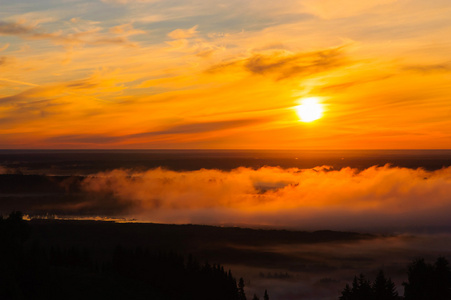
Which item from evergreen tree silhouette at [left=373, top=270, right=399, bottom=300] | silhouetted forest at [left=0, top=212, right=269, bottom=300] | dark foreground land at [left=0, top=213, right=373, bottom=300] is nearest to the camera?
silhouetted forest at [left=0, top=212, right=269, bottom=300]

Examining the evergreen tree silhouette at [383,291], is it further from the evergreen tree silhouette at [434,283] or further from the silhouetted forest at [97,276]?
the silhouetted forest at [97,276]

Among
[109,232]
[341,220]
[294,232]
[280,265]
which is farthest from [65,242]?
[341,220]

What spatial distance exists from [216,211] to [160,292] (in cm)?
11446

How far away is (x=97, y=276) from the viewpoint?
61.4 m

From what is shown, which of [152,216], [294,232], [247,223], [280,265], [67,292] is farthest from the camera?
[152,216]

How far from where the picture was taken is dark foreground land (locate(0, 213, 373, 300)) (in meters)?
47.2

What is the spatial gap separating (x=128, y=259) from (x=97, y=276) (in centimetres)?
710

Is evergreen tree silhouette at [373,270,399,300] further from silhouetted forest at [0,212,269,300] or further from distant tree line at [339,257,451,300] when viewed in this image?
silhouetted forest at [0,212,269,300]

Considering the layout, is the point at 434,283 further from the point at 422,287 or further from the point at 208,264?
the point at 208,264

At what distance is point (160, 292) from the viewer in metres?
63.6

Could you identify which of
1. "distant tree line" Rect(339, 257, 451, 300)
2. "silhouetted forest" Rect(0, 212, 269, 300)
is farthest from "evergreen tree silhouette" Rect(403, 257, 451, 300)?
"silhouetted forest" Rect(0, 212, 269, 300)

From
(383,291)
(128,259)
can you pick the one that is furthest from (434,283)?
(128,259)

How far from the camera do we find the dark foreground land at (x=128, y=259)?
4725 centimetres

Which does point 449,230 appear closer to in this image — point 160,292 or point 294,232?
point 294,232
